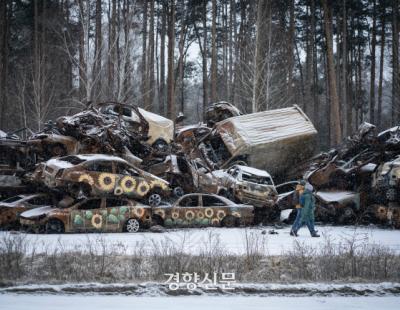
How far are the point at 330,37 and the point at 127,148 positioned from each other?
17.3m

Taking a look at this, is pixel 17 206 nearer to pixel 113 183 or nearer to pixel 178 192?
pixel 113 183

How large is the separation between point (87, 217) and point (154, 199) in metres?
2.41

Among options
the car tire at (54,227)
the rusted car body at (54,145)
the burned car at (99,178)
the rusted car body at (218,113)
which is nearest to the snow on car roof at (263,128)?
the rusted car body at (218,113)

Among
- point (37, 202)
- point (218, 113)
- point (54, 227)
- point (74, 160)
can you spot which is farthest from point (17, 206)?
point (218, 113)

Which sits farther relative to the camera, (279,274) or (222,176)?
(222,176)

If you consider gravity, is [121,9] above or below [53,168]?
above

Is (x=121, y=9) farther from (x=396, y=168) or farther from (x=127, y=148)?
(x=396, y=168)

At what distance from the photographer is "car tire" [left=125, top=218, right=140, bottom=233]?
1332 centimetres

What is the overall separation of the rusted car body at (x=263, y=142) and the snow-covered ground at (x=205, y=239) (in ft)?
16.0

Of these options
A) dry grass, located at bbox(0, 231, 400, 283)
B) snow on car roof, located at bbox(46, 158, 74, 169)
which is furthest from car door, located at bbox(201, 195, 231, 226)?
dry grass, located at bbox(0, 231, 400, 283)

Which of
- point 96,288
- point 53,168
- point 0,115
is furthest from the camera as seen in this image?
point 0,115

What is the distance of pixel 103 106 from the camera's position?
736 inches

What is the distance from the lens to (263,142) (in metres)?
19.5

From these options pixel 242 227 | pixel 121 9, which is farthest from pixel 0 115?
pixel 242 227
